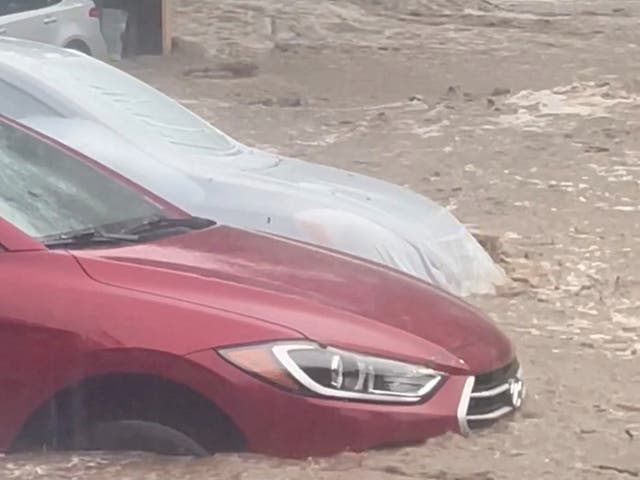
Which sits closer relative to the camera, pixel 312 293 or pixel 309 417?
pixel 309 417

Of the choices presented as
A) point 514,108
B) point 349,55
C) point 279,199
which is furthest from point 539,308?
point 349,55

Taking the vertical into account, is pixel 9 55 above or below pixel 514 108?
above

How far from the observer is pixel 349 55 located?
21.5m

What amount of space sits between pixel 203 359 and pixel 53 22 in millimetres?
10747

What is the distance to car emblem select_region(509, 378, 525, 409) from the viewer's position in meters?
4.93

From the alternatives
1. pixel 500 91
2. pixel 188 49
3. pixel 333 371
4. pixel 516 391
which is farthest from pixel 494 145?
pixel 333 371

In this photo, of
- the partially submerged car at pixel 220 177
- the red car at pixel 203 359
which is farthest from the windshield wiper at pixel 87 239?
the partially submerged car at pixel 220 177

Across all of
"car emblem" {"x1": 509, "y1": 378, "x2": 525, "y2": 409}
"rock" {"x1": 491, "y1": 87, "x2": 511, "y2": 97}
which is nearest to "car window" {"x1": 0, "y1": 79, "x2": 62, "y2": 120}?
"car emblem" {"x1": 509, "y1": 378, "x2": 525, "y2": 409}

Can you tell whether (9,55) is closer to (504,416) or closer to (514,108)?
(504,416)

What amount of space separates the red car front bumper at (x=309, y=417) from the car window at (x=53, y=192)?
88 centimetres

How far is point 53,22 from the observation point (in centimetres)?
1435

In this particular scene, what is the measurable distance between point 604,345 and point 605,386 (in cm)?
94

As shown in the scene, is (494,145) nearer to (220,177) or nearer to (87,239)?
(220,177)

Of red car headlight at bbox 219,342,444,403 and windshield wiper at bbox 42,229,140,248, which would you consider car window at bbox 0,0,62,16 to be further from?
red car headlight at bbox 219,342,444,403
